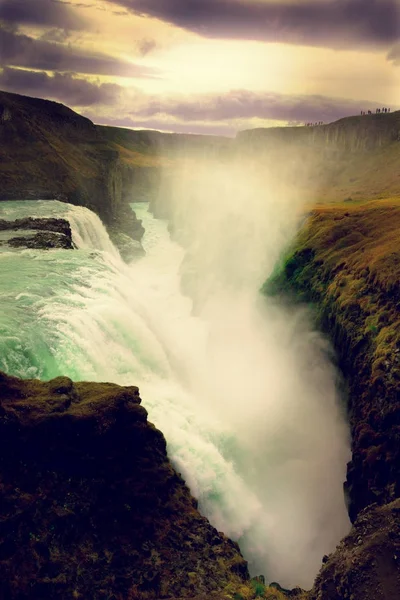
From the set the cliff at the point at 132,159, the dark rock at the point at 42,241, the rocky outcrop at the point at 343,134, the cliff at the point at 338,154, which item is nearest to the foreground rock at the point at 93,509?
the dark rock at the point at 42,241

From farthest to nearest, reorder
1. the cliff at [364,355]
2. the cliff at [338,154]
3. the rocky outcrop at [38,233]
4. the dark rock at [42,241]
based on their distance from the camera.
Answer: the cliff at [338,154] → the rocky outcrop at [38,233] → the dark rock at [42,241] → the cliff at [364,355]

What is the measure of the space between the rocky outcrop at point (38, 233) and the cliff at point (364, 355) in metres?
16.9

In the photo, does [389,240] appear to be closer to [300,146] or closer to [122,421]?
[122,421]

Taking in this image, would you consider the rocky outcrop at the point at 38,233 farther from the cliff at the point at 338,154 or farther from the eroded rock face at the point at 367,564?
the cliff at the point at 338,154

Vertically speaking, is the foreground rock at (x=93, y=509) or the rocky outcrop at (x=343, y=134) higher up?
the rocky outcrop at (x=343, y=134)

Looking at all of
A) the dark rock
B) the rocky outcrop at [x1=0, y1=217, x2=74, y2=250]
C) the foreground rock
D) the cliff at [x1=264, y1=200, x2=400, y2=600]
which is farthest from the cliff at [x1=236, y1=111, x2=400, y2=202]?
the foreground rock

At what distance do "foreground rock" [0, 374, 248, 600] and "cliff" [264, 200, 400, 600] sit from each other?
3.45m

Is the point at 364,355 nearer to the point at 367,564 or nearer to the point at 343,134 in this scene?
the point at 367,564

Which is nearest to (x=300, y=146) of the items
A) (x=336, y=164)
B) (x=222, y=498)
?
(x=336, y=164)

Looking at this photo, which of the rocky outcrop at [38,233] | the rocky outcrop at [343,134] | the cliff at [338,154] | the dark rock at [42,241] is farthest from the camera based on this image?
the rocky outcrop at [343,134]

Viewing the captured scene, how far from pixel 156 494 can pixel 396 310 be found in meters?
14.8

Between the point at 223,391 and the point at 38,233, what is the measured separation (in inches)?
792

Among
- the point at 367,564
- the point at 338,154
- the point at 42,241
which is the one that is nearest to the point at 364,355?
the point at 367,564

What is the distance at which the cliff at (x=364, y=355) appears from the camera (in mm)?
12453
